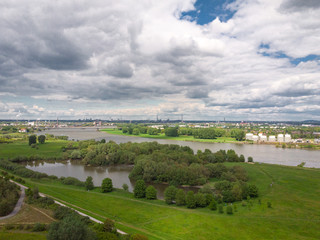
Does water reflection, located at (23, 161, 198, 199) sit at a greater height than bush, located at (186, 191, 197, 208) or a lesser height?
lesser

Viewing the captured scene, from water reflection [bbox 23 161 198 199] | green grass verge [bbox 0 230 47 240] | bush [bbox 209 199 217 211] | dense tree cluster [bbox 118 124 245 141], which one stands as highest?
dense tree cluster [bbox 118 124 245 141]

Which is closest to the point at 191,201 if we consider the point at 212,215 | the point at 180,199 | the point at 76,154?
the point at 180,199

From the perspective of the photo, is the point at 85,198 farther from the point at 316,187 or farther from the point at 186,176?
the point at 316,187

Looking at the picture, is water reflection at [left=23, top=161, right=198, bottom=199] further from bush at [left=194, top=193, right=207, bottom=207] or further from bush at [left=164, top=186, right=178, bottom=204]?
bush at [left=194, top=193, right=207, bottom=207]

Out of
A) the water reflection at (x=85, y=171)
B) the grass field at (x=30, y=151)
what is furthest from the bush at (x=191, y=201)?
the grass field at (x=30, y=151)

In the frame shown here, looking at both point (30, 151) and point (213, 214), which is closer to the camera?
point (213, 214)

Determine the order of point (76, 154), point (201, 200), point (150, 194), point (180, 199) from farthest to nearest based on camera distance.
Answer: point (76, 154) < point (150, 194) < point (180, 199) < point (201, 200)

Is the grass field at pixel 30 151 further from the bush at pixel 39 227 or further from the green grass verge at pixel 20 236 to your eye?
the green grass verge at pixel 20 236

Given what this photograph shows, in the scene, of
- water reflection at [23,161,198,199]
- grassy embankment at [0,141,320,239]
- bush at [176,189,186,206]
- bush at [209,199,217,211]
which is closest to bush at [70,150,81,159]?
water reflection at [23,161,198,199]

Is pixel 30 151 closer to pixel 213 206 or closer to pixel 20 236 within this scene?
pixel 20 236
